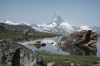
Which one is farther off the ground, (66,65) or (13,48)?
(13,48)

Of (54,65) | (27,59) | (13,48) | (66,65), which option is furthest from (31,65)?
(66,65)

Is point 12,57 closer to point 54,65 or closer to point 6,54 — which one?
point 6,54

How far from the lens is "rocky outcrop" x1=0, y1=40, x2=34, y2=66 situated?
44.6 m

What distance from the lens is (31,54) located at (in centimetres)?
4584

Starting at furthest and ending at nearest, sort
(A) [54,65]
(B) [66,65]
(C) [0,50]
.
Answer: (B) [66,65] < (A) [54,65] < (C) [0,50]

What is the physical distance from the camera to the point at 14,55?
45.5m

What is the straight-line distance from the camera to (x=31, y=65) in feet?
151

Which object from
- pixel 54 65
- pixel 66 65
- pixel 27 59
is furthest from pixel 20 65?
pixel 66 65

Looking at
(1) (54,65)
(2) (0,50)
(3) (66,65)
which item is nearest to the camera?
(2) (0,50)

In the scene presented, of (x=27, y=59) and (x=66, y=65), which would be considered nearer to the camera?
(x=27, y=59)

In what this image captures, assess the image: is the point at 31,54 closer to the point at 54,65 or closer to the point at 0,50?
the point at 0,50

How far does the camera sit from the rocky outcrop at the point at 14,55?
146 feet

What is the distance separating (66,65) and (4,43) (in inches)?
1656

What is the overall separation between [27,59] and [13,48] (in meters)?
3.67
